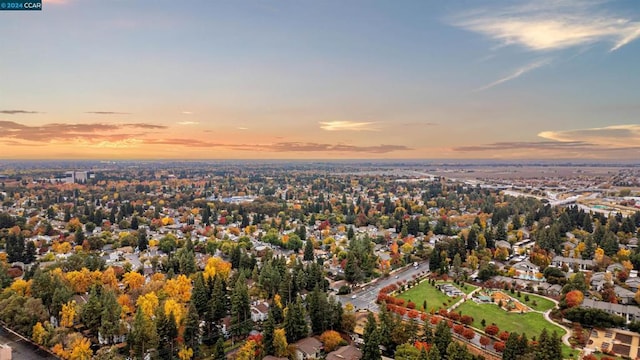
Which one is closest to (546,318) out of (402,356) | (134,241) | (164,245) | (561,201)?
(402,356)

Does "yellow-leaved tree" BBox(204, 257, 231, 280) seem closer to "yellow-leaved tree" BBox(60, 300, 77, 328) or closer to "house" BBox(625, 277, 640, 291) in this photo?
"yellow-leaved tree" BBox(60, 300, 77, 328)

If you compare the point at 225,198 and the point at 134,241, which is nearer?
the point at 134,241

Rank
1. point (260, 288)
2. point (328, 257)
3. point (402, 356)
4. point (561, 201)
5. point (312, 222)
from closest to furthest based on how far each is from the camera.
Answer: point (402, 356), point (260, 288), point (328, 257), point (312, 222), point (561, 201)

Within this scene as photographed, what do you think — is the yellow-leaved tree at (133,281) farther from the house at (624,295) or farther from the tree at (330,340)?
the house at (624,295)

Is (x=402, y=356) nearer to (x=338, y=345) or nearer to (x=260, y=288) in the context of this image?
(x=338, y=345)

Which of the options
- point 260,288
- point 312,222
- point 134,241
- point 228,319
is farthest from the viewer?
point 312,222

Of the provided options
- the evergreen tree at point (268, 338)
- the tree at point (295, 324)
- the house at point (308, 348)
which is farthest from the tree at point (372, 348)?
the evergreen tree at point (268, 338)

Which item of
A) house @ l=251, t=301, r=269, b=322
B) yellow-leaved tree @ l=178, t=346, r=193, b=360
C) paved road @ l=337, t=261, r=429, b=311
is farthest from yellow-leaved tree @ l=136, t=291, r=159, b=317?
paved road @ l=337, t=261, r=429, b=311
